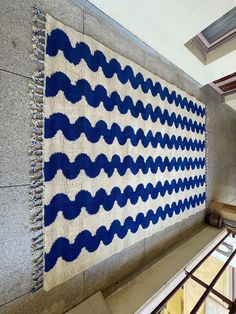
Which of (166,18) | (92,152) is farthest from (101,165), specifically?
(166,18)

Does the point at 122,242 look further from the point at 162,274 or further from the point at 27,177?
the point at 27,177

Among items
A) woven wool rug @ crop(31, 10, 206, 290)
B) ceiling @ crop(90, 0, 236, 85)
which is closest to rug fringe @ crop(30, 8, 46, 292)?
woven wool rug @ crop(31, 10, 206, 290)

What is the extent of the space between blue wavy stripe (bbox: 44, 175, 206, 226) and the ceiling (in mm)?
925

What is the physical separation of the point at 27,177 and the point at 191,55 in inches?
56.6

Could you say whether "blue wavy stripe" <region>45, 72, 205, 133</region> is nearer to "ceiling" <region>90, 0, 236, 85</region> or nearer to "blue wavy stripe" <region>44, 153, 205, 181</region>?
"blue wavy stripe" <region>44, 153, 205, 181</region>

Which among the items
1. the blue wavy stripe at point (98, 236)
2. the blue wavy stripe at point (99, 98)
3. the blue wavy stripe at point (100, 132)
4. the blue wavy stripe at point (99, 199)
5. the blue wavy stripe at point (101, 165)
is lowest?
the blue wavy stripe at point (98, 236)

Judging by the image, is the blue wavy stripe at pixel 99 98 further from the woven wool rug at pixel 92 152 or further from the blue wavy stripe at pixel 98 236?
the blue wavy stripe at pixel 98 236

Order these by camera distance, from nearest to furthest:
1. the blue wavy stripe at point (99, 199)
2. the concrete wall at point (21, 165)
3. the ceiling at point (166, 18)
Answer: the concrete wall at point (21, 165), the blue wavy stripe at point (99, 199), the ceiling at point (166, 18)

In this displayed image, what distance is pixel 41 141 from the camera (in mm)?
756

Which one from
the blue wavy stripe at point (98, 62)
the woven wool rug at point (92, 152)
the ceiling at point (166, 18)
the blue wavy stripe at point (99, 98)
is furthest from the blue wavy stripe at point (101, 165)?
the ceiling at point (166, 18)

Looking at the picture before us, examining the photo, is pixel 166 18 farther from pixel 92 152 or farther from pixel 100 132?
pixel 92 152

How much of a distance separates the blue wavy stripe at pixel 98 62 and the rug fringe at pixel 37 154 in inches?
2.1

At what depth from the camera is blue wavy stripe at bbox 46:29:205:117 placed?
80cm

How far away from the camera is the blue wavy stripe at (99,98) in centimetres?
79
